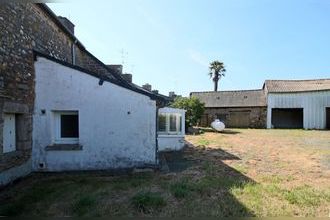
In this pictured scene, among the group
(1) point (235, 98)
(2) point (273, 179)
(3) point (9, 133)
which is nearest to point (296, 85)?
(1) point (235, 98)

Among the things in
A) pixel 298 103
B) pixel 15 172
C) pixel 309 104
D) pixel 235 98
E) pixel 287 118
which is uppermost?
pixel 235 98

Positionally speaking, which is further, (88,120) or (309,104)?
(309,104)

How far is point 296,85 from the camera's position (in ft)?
121

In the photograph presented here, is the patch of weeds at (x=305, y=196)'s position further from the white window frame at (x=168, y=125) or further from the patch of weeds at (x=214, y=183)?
the white window frame at (x=168, y=125)

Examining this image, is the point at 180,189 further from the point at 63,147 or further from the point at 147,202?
the point at 63,147

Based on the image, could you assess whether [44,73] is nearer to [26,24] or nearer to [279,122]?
[26,24]

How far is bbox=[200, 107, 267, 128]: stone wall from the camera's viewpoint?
36094 mm

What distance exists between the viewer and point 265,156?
523 inches

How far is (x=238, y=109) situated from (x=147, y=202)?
32.1 metres

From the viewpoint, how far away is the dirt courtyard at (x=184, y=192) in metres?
6.10

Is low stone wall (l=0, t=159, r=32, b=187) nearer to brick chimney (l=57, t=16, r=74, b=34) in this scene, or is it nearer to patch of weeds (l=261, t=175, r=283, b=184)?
patch of weeds (l=261, t=175, r=283, b=184)

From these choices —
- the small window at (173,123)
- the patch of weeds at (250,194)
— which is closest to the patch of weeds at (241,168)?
the patch of weeds at (250,194)

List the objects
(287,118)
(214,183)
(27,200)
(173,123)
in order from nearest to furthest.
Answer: (27,200)
(214,183)
(173,123)
(287,118)

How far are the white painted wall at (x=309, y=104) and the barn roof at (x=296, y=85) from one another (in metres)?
0.62
